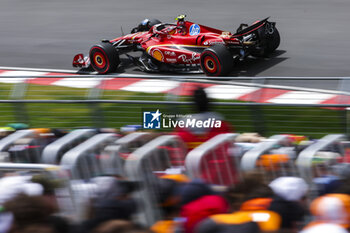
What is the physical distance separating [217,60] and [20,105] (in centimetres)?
429

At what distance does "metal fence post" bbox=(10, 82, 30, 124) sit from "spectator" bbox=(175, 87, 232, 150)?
11.3 feet

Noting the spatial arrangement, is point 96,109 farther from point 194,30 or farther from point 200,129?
point 194,30

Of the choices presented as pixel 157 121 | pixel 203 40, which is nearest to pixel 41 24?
pixel 203 40

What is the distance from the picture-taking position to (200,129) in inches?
221

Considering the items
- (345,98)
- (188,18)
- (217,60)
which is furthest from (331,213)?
(188,18)

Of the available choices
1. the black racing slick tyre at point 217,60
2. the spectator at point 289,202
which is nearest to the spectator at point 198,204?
the spectator at point 289,202

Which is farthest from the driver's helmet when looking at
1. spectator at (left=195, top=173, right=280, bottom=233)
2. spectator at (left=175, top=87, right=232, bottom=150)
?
spectator at (left=195, top=173, right=280, bottom=233)

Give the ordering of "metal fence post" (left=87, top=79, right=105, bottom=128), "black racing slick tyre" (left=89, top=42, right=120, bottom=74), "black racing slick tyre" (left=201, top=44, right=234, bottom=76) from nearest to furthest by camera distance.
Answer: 1. "metal fence post" (left=87, top=79, right=105, bottom=128)
2. "black racing slick tyre" (left=201, top=44, right=234, bottom=76)
3. "black racing slick tyre" (left=89, top=42, right=120, bottom=74)

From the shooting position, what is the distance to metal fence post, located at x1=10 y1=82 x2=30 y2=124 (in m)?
8.36

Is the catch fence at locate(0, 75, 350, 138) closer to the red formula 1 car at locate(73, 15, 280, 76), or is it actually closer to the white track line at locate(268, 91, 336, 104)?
the white track line at locate(268, 91, 336, 104)

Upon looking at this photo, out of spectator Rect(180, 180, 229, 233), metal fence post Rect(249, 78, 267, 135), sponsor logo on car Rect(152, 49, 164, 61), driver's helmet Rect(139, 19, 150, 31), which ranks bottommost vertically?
metal fence post Rect(249, 78, 267, 135)

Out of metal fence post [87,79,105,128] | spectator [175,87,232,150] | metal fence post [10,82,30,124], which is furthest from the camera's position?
metal fence post [10,82,30,124]

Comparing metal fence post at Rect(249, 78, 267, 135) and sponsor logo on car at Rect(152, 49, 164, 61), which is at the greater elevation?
sponsor logo on car at Rect(152, 49, 164, 61)

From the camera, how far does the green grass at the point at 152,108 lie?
7184mm
